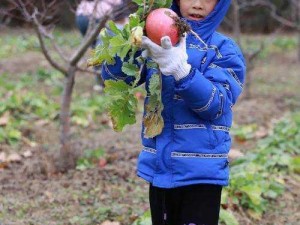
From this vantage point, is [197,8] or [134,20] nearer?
[134,20]

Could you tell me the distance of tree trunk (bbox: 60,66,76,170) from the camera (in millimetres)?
4676

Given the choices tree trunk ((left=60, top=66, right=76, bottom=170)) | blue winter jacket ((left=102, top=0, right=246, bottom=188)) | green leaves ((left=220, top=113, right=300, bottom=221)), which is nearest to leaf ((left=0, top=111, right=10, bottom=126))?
tree trunk ((left=60, top=66, right=76, bottom=170))

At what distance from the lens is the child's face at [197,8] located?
2.53m

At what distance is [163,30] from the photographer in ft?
7.31

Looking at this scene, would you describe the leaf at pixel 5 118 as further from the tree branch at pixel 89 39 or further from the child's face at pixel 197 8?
the child's face at pixel 197 8

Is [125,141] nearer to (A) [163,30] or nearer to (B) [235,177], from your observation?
(B) [235,177]

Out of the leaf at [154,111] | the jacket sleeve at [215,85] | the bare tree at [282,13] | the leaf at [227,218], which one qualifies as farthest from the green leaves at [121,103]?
the bare tree at [282,13]

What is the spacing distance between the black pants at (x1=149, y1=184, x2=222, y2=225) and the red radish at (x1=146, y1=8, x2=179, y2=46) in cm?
64

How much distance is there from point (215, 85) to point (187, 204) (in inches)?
19.9

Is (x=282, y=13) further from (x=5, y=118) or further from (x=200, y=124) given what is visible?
(x=200, y=124)

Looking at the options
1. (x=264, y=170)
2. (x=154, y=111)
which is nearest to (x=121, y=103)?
(x=154, y=111)

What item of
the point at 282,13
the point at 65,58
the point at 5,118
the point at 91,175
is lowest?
the point at 91,175

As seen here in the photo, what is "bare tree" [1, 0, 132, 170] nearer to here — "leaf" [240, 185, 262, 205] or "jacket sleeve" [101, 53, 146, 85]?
"leaf" [240, 185, 262, 205]

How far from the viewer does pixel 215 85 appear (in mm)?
2422
